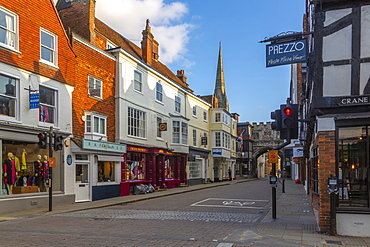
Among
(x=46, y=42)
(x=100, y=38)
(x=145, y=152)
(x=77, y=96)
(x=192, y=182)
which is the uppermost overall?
(x=100, y=38)

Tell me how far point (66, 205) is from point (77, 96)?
5.44 meters

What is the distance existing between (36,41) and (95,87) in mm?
4758

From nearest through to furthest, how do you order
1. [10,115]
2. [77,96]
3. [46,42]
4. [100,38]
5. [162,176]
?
[10,115] < [46,42] < [77,96] < [100,38] < [162,176]

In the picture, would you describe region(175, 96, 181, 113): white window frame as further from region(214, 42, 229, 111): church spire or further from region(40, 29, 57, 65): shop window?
region(214, 42, 229, 111): church spire

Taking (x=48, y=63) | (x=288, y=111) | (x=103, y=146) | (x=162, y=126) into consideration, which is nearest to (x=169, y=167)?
(x=162, y=126)

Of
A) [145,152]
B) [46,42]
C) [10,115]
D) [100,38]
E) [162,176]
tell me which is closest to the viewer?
[10,115]

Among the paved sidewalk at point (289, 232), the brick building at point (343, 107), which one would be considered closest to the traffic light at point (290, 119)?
the brick building at point (343, 107)

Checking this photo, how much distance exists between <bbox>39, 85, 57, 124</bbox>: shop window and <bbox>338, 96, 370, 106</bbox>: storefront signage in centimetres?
1241

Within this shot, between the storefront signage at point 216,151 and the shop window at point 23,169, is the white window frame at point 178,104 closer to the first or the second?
the storefront signage at point 216,151

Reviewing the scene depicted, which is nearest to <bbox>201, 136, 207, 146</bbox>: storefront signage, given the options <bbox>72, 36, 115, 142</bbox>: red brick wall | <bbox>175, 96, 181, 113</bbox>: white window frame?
<bbox>175, 96, 181, 113</bbox>: white window frame

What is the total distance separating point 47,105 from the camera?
16.6 m

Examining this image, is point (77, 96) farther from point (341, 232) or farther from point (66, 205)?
point (341, 232)

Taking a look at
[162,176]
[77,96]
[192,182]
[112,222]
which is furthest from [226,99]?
[112,222]

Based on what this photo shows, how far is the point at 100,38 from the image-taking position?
22.7 metres
